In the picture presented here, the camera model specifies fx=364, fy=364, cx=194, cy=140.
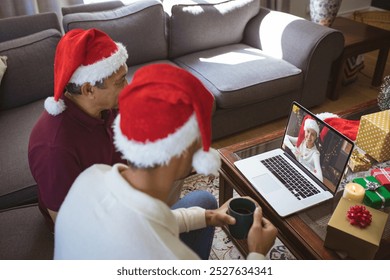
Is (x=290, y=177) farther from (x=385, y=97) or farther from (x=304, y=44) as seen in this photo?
(x=304, y=44)

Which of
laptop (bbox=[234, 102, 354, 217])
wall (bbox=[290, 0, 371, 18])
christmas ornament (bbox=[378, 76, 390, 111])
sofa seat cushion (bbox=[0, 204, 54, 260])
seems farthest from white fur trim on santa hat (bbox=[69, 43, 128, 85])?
wall (bbox=[290, 0, 371, 18])

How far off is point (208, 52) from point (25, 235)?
1746 millimetres

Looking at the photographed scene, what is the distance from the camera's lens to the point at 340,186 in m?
1.38

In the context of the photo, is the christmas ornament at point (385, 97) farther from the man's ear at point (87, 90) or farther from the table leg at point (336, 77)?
the man's ear at point (87, 90)

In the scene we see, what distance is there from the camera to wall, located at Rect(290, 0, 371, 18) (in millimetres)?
3873

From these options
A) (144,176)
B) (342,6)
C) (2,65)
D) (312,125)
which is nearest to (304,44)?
(312,125)

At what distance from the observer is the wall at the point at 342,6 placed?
12.7 ft

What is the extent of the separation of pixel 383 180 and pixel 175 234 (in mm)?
890

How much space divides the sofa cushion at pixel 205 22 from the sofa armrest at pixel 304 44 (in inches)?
5.3

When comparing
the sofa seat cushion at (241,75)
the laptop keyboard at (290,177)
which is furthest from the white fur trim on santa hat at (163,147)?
the sofa seat cushion at (241,75)

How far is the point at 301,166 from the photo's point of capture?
4.68 feet

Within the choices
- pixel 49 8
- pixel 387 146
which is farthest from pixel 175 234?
pixel 49 8

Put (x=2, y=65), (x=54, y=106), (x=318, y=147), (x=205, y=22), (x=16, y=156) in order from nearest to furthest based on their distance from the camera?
(x=54, y=106) < (x=318, y=147) < (x=16, y=156) < (x=2, y=65) < (x=205, y=22)
